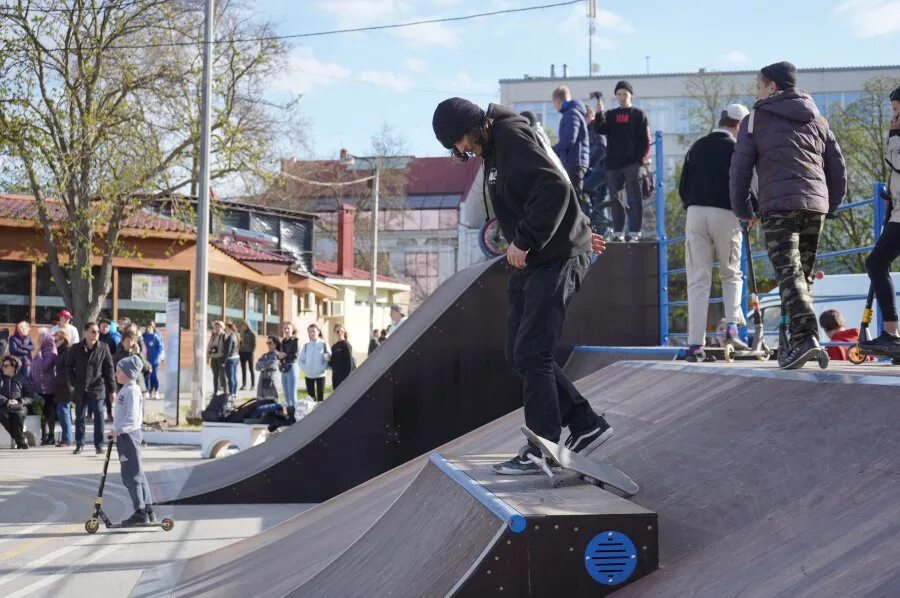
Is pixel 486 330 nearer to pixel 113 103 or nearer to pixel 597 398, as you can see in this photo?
pixel 597 398

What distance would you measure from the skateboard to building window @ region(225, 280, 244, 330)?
1246 inches

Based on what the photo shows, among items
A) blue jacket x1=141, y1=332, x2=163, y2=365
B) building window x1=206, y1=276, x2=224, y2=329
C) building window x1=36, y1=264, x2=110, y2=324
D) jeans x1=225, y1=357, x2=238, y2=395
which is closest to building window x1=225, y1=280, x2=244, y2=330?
building window x1=206, y1=276, x2=224, y2=329

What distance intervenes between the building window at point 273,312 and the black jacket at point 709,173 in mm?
33669

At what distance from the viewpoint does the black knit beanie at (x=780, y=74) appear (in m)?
6.10

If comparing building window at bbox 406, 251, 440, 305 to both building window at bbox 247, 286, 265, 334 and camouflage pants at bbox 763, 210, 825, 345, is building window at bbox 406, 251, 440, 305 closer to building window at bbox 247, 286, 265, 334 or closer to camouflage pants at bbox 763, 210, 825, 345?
building window at bbox 247, 286, 265, 334

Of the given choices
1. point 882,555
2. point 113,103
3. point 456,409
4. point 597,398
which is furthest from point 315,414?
point 113,103

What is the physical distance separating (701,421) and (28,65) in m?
23.0

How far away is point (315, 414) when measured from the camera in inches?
416

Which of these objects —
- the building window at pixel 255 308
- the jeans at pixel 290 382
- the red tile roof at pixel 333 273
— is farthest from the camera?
the red tile roof at pixel 333 273

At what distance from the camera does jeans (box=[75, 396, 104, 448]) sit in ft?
49.5

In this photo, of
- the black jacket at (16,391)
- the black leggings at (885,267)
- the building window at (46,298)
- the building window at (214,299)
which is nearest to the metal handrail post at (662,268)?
the black leggings at (885,267)

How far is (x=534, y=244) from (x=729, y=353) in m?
3.16

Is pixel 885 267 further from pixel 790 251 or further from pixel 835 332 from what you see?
pixel 835 332

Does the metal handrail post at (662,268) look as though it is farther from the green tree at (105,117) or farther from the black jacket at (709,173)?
the green tree at (105,117)
